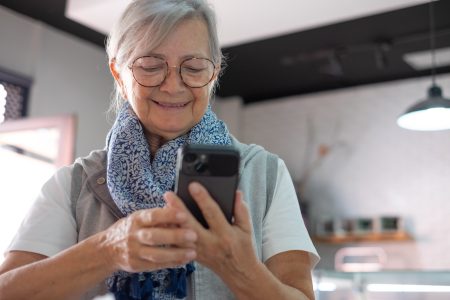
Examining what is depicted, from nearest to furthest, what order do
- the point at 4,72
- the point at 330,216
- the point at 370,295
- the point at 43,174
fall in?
the point at 370,295, the point at 43,174, the point at 4,72, the point at 330,216

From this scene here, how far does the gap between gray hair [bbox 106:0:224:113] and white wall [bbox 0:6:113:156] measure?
3.31m

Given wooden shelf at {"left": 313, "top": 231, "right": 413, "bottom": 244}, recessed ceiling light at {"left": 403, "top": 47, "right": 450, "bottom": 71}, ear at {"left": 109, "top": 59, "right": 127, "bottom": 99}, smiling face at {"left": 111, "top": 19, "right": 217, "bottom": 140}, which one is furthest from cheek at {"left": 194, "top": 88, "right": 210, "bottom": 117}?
wooden shelf at {"left": 313, "top": 231, "right": 413, "bottom": 244}

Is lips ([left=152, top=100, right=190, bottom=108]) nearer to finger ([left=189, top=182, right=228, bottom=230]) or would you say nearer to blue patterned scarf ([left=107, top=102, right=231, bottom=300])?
blue patterned scarf ([left=107, top=102, right=231, bottom=300])

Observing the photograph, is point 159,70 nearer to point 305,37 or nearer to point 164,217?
point 164,217

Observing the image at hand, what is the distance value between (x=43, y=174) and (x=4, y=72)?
3.62ft

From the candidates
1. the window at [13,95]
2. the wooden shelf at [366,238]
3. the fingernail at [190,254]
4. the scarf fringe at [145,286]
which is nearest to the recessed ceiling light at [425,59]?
the wooden shelf at [366,238]

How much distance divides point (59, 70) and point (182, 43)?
12.3ft

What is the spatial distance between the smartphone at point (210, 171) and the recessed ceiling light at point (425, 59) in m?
4.19

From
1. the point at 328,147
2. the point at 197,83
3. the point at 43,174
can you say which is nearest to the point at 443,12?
the point at 328,147

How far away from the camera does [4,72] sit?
3.96 meters

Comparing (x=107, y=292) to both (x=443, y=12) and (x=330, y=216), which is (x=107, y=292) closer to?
(x=443, y=12)

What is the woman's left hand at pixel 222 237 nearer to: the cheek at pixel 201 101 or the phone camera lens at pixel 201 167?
the phone camera lens at pixel 201 167

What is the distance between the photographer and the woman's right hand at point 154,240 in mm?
692

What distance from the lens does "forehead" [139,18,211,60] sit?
0.92 metres
